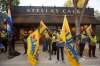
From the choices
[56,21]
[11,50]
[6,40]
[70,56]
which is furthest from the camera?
[56,21]

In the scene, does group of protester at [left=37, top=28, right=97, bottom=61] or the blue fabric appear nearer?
the blue fabric

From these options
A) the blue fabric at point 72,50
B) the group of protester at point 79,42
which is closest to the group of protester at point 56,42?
the group of protester at point 79,42

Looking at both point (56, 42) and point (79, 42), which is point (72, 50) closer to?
point (56, 42)

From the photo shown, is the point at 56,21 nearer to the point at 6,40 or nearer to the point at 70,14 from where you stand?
the point at 70,14

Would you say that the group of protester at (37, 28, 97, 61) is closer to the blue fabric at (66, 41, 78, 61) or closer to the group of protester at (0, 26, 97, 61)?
the group of protester at (0, 26, 97, 61)

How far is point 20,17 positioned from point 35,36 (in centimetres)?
2346

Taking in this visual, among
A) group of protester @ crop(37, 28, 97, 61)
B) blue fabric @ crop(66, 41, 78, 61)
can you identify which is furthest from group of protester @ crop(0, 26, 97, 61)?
blue fabric @ crop(66, 41, 78, 61)

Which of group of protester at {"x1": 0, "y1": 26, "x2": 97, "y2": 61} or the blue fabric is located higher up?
the blue fabric

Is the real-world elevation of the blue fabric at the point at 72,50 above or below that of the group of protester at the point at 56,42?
above

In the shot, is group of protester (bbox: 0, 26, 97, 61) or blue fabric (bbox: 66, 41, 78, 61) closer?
blue fabric (bbox: 66, 41, 78, 61)

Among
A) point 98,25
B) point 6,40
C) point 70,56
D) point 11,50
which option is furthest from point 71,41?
point 98,25

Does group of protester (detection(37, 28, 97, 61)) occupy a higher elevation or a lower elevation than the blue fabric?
lower

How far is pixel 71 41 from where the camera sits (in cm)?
1434

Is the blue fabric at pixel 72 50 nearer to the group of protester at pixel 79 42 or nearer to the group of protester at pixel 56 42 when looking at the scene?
the group of protester at pixel 56 42
